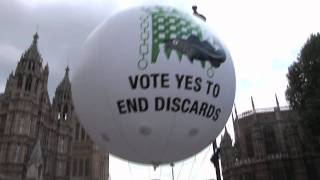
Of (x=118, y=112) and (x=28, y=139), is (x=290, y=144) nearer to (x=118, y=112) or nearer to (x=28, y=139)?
(x=28, y=139)

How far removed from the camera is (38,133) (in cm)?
6412

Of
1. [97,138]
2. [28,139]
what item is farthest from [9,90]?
[97,138]

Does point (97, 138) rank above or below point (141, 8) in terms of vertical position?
below

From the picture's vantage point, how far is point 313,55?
33.0 metres

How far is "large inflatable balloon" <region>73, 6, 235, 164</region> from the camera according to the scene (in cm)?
725

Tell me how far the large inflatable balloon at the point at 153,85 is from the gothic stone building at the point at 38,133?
44117mm

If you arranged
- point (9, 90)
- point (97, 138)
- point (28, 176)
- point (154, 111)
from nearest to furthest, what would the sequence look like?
point (154, 111) → point (97, 138) → point (28, 176) → point (9, 90)

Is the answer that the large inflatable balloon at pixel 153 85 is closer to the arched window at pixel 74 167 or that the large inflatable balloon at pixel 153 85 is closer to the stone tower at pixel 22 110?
the stone tower at pixel 22 110

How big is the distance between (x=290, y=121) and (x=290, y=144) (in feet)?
12.6

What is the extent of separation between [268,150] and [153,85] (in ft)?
184

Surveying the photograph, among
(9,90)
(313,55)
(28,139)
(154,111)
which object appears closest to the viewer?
(154,111)

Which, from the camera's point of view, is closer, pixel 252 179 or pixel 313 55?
pixel 313 55

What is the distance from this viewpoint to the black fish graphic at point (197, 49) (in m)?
7.35

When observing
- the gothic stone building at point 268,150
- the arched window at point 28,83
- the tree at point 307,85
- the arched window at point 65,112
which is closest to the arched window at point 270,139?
the gothic stone building at point 268,150
